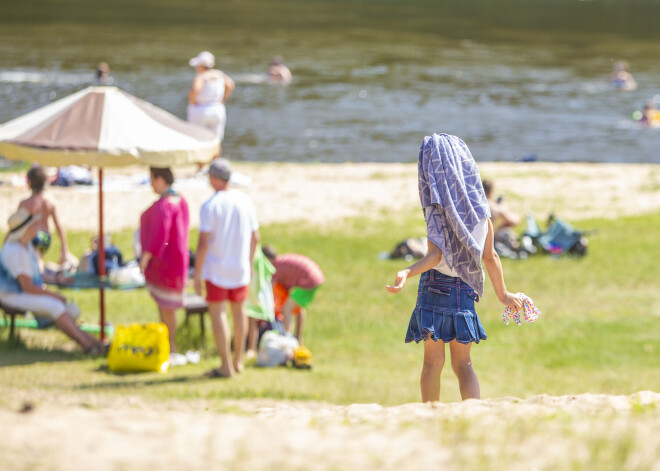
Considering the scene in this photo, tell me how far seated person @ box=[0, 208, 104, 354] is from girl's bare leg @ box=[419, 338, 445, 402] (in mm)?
4086

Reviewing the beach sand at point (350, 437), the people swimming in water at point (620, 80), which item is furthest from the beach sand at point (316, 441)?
the people swimming in water at point (620, 80)

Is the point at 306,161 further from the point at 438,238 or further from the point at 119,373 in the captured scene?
the point at 438,238

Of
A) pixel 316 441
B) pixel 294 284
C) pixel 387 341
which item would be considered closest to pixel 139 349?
pixel 294 284

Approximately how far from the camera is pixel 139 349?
7.91 metres

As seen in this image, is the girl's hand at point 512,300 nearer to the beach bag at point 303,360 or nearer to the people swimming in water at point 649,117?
the beach bag at point 303,360

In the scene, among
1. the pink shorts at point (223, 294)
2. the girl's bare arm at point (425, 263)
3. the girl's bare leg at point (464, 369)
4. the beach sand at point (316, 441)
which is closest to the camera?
the beach sand at point (316, 441)

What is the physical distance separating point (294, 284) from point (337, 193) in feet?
27.1

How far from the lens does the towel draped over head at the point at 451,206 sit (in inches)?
194

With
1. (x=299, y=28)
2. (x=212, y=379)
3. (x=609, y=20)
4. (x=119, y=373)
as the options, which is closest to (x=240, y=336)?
(x=212, y=379)

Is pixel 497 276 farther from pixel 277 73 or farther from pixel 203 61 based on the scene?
pixel 277 73

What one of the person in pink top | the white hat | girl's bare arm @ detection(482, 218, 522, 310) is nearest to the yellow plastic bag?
the person in pink top

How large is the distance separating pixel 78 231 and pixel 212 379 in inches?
257

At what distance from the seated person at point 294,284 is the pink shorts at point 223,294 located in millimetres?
1006

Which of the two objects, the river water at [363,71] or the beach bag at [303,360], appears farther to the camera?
the river water at [363,71]
